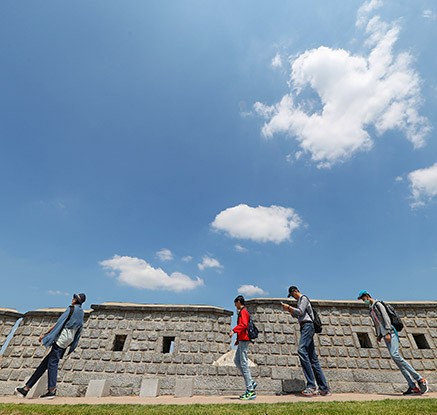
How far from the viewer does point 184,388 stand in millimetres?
5617

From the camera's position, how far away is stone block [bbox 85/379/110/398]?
19.2 ft

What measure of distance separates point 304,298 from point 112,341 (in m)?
6.25

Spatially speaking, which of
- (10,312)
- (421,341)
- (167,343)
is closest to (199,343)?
(167,343)

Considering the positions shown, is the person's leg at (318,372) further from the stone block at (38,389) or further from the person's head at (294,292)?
the stone block at (38,389)

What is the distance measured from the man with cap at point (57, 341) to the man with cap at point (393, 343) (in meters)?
5.83

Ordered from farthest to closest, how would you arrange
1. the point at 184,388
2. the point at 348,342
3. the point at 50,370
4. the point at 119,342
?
the point at 119,342 < the point at 348,342 < the point at 184,388 < the point at 50,370

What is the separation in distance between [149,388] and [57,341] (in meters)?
2.37

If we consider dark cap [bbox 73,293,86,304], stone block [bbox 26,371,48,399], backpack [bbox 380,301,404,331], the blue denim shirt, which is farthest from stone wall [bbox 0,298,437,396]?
dark cap [bbox 73,293,86,304]

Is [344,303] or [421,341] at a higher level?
[344,303]

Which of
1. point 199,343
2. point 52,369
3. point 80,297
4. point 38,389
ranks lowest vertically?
point 38,389

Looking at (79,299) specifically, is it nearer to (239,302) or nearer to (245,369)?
(239,302)

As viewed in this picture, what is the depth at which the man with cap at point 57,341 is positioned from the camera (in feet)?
15.6

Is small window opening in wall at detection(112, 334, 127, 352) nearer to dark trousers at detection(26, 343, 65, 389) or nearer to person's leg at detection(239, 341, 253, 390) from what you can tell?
dark trousers at detection(26, 343, 65, 389)

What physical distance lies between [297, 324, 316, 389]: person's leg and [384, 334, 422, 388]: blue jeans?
1.50 m
